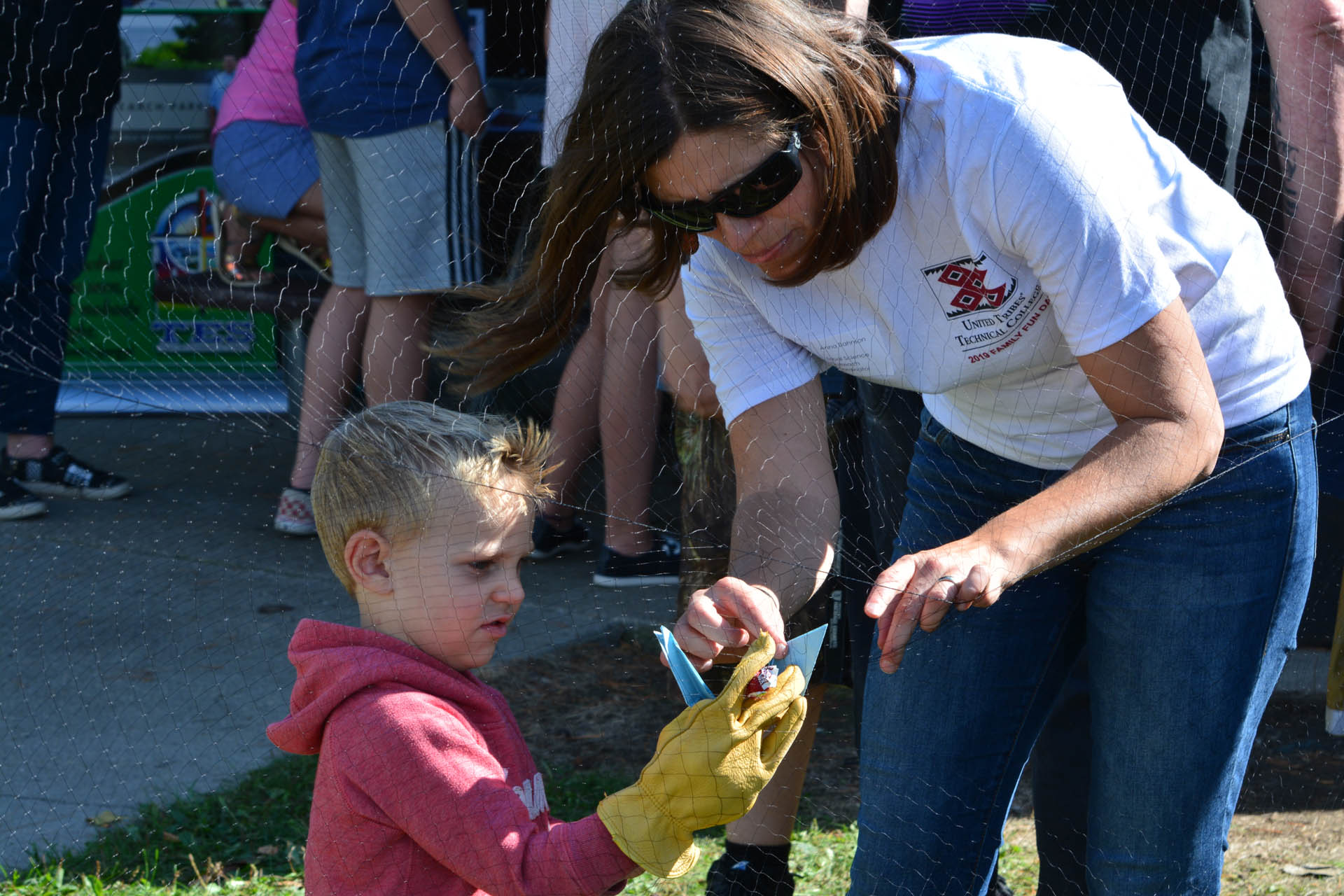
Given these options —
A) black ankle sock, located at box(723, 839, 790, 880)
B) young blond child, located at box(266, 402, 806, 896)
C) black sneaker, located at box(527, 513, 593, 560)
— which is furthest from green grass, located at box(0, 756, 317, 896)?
young blond child, located at box(266, 402, 806, 896)

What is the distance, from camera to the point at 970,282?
1495 mm

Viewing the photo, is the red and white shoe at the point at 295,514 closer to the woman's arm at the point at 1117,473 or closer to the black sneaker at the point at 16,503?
the black sneaker at the point at 16,503

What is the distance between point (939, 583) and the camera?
49.5 inches

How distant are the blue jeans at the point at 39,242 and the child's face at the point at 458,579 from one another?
7.49 ft

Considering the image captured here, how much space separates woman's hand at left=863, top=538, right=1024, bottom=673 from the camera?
1258 millimetres

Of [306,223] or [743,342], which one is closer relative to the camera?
[743,342]

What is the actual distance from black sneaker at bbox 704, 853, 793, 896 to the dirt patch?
0.42 metres

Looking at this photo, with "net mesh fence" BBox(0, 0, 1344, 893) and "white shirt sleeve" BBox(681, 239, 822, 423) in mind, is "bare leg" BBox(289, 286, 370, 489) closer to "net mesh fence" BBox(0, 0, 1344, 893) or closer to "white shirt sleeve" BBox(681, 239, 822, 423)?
"net mesh fence" BBox(0, 0, 1344, 893)

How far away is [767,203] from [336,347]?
1.64 m

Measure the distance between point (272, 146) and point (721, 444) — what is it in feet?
4.93

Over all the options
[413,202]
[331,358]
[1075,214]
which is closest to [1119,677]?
[1075,214]

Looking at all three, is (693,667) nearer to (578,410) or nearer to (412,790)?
(412,790)

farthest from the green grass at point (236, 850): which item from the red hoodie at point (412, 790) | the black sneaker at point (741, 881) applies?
the red hoodie at point (412, 790)

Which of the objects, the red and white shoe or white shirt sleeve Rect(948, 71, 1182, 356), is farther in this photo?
the red and white shoe
